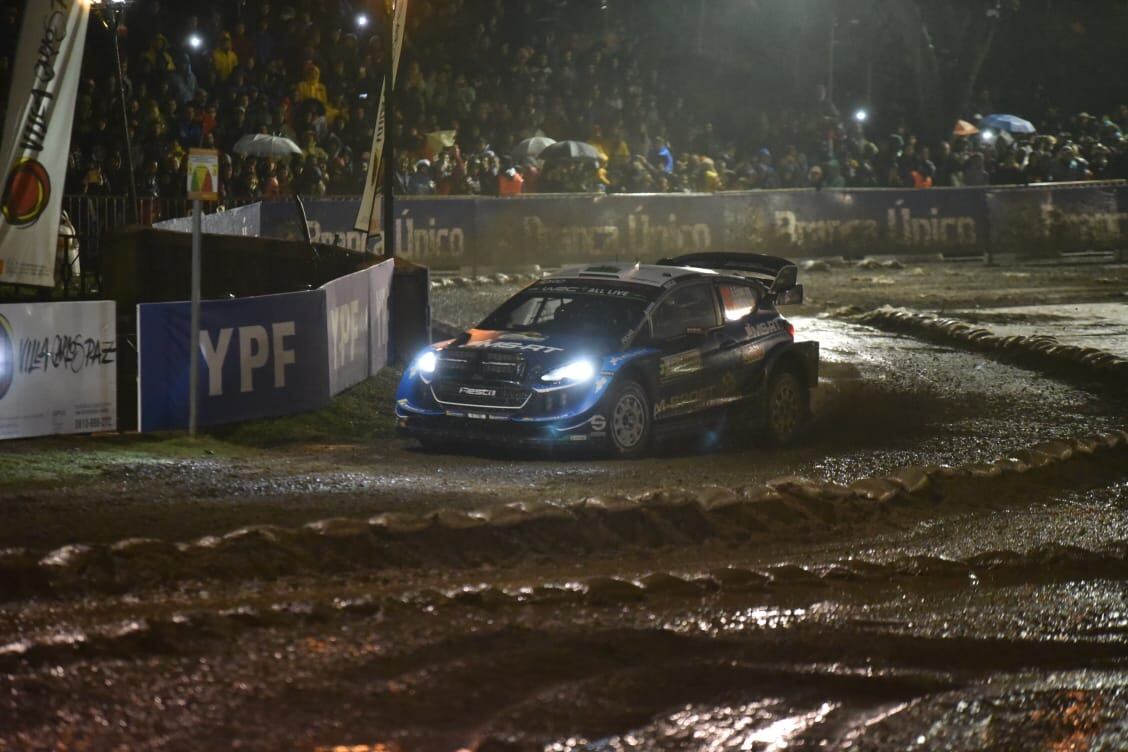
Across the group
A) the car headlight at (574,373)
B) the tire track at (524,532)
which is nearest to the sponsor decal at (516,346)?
the car headlight at (574,373)

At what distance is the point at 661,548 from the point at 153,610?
10.0 feet

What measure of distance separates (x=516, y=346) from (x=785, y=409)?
3.05 m

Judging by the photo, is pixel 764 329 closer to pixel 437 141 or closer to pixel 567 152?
pixel 567 152

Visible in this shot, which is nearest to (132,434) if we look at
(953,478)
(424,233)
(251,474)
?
(251,474)

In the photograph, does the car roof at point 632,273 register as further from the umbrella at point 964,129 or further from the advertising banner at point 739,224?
the umbrella at point 964,129

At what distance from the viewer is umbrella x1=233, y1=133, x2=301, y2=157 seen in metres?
25.6

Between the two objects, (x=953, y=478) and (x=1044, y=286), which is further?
(x=1044, y=286)

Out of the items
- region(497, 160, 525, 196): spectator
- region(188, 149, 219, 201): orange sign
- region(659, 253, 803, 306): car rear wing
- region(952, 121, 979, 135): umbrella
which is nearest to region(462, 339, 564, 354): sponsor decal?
region(188, 149, 219, 201): orange sign

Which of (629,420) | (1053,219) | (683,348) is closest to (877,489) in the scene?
(629,420)

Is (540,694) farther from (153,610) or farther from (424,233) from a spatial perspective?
(424,233)

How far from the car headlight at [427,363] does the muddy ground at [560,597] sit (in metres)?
0.71

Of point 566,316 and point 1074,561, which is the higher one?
Answer: point 566,316

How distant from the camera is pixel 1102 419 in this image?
14.1 metres

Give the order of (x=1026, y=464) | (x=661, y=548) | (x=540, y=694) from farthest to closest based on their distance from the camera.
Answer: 1. (x=1026, y=464)
2. (x=661, y=548)
3. (x=540, y=694)
